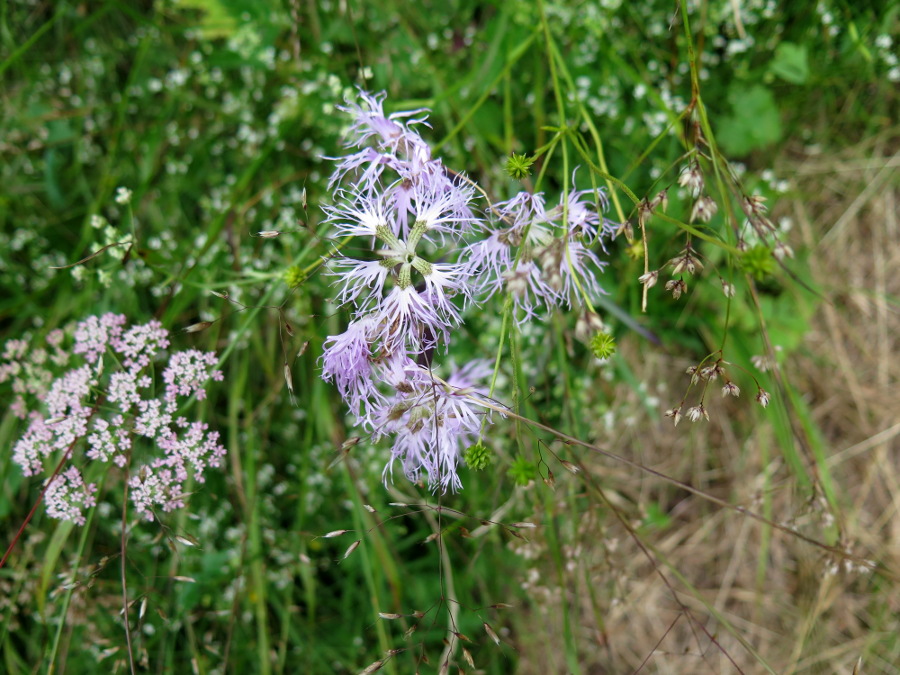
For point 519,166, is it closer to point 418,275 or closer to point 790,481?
point 418,275

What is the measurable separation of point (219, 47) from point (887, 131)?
2.69 meters

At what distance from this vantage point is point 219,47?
2676 millimetres

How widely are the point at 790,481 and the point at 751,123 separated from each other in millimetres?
1371

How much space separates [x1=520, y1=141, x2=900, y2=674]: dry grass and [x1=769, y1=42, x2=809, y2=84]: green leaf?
45 cm

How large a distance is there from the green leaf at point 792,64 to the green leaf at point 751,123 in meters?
0.08

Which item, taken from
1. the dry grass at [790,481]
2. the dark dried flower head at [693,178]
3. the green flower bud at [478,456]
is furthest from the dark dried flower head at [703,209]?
the dry grass at [790,481]

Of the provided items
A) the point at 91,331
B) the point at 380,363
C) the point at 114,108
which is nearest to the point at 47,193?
the point at 114,108

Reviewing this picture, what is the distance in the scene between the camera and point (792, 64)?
220 cm

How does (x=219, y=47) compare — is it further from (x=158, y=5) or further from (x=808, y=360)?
(x=808, y=360)

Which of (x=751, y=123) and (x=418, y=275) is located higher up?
(x=751, y=123)

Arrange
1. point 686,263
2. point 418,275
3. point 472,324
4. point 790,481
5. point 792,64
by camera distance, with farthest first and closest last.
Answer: point 790,481, point 472,324, point 792,64, point 418,275, point 686,263

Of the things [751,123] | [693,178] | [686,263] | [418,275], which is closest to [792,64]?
[751,123]

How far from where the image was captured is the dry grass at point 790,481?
2.54m

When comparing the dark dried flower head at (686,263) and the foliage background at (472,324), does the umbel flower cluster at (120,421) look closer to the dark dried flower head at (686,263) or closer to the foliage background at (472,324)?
the foliage background at (472,324)
